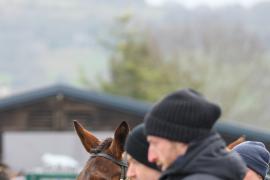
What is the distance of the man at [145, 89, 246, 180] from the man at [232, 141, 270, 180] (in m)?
1.65

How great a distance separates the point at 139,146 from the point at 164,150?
475mm

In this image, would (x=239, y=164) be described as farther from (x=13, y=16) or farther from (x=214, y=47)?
(x=13, y=16)

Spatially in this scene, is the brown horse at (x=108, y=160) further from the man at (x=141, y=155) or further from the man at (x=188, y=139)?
the man at (x=188, y=139)

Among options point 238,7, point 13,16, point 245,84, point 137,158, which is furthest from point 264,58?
point 13,16

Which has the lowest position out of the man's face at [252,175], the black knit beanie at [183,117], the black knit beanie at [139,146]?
the man's face at [252,175]

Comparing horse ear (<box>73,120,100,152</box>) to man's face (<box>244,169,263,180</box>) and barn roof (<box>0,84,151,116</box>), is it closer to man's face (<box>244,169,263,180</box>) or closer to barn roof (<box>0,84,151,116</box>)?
man's face (<box>244,169,263,180</box>)

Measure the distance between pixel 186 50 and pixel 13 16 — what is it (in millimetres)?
116267

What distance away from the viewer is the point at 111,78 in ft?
161

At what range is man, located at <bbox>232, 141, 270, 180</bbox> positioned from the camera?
581 cm

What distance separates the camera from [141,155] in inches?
180

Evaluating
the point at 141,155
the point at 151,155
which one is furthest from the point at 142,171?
the point at 151,155

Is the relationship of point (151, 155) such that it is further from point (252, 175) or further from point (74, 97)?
point (74, 97)

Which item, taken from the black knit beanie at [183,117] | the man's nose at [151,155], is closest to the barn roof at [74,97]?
the man's nose at [151,155]

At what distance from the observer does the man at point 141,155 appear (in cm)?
456
